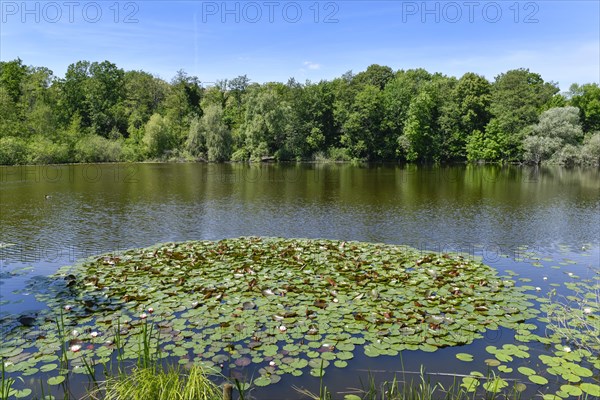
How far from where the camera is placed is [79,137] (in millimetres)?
63469

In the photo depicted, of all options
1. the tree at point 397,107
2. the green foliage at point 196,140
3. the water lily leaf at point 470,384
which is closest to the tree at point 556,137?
the tree at point 397,107

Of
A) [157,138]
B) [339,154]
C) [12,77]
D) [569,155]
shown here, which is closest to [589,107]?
[569,155]

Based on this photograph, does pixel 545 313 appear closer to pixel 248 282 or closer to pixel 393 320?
pixel 393 320

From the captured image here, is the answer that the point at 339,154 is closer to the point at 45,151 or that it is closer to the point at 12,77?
the point at 45,151

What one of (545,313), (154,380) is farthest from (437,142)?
(154,380)

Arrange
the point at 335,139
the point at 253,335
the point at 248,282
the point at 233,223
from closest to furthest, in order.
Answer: the point at 253,335 < the point at 248,282 < the point at 233,223 < the point at 335,139

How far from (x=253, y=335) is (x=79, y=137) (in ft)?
216

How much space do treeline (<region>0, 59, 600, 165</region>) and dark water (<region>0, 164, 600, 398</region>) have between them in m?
26.4

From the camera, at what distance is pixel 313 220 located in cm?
1902

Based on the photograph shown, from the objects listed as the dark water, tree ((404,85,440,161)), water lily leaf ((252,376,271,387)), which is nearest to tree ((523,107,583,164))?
tree ((404,85,440,161))

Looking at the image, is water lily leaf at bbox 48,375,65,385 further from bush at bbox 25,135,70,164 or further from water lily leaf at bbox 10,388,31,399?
bush at bbox 25,135,70,164

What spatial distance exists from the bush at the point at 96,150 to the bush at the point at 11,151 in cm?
682

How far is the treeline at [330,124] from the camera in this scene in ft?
184

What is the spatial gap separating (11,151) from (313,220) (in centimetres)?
4766
